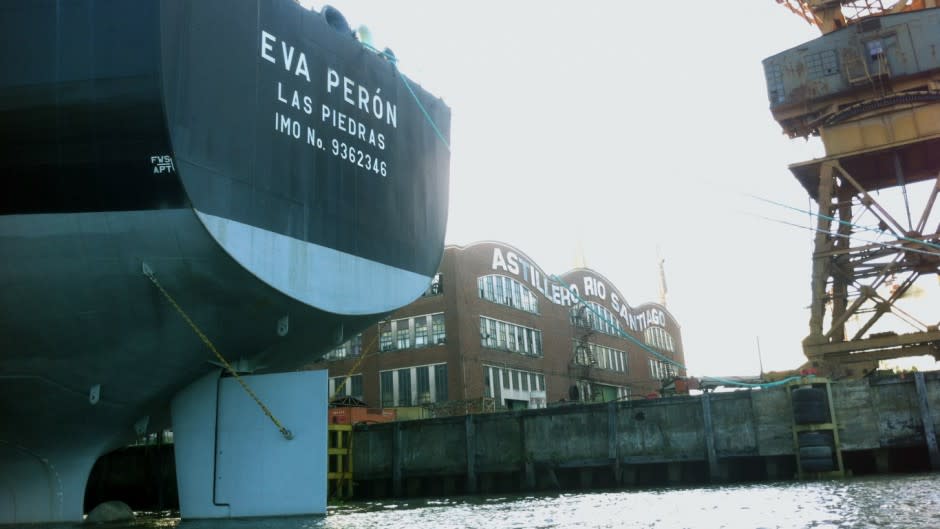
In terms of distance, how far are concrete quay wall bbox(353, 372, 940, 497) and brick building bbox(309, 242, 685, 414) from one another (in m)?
10.2

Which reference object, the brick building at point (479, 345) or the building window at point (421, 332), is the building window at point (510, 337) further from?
the building window at point (421, 332)

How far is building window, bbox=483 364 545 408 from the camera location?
40.5 meters

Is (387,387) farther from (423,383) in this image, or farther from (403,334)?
(403,334)

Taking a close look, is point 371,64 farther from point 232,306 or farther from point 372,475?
point 372,475

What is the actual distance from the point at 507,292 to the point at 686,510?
30.6 metres

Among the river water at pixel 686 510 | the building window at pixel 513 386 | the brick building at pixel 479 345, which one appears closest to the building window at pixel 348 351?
the brick building at pixel 479 345

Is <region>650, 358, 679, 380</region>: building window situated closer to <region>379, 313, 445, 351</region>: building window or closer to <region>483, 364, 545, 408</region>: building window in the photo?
<region>483, 364, 545, 408</region>: building window

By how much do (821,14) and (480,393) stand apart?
2293 centimetres

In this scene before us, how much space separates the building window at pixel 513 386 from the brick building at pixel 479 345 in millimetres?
57

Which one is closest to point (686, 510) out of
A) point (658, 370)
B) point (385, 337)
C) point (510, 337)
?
point (385, 337)

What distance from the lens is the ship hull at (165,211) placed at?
13.1m

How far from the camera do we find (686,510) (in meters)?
13.2

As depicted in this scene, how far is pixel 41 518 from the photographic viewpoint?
1652 centimetres

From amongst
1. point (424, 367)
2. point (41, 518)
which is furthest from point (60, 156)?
point (424, 367)
